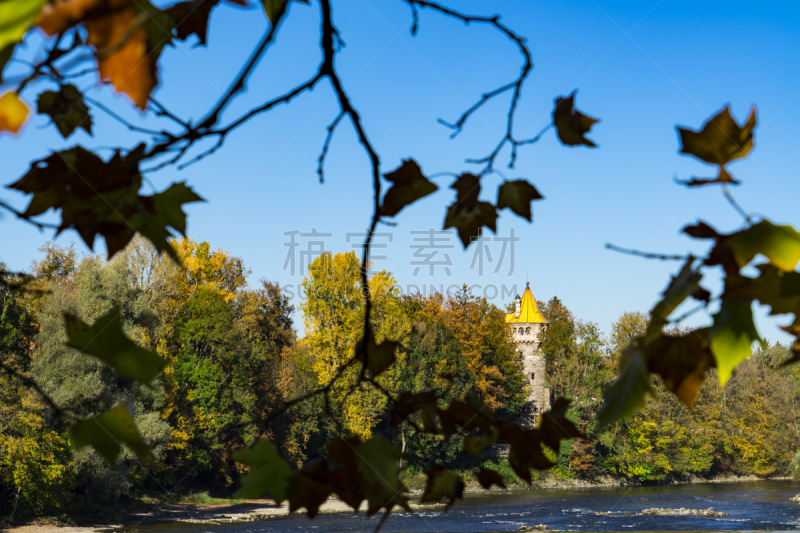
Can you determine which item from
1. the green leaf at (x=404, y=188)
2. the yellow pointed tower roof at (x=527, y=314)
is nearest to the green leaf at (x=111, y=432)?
the green leaf at (x=404, y=188)

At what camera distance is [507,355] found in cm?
→ 3400

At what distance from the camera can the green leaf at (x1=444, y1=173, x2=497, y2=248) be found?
34.2 inches

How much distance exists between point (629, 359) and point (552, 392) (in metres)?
39.2

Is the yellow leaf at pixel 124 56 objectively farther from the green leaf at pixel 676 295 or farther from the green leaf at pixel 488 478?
the green leaf at pixel 488 478

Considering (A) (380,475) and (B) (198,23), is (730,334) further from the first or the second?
(B) (198,23)

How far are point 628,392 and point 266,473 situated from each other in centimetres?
40

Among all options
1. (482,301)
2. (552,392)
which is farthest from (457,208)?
(552,392)

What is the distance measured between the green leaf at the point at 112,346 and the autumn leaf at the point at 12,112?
0.54 ft

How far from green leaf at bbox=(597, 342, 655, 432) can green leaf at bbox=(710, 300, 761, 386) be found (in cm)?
6

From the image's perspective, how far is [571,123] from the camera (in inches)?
34.5

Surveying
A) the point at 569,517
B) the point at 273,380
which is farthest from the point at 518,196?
the point at 273,380

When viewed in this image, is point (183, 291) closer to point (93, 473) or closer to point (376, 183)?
point (93, 473)

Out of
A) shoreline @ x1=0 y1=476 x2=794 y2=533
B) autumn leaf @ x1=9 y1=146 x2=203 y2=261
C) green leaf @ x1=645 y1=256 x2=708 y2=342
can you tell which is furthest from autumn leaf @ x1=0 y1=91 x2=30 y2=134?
shoreline @ x1=0 y1=476 x2=794 y2=533

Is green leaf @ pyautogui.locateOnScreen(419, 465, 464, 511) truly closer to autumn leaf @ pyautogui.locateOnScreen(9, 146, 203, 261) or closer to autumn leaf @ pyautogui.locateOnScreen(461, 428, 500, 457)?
autumn leaf @ pyautogui.locateOnScreen(461, 428, 500, 457)
